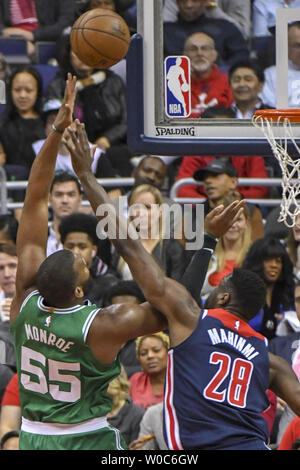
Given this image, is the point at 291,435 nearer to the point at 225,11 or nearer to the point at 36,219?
the point at 36,219

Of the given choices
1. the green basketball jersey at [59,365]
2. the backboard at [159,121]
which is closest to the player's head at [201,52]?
the backboard at [159,121]

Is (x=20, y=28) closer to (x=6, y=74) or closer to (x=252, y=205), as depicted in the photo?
(x=6, y=74)

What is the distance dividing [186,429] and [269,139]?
5.79 ft

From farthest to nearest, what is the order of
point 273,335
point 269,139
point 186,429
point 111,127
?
point 111,127
point 273,335
point 269,139
point 186,429

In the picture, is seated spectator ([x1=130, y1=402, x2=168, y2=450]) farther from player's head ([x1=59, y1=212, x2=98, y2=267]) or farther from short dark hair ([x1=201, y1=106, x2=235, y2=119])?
short dark hair ([x1=201, y1=106, x2=235, y2=119])

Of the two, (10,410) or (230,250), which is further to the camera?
(230,250)

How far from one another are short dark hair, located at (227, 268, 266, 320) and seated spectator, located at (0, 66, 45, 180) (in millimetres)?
3995

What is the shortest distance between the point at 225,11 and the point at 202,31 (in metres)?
0.28

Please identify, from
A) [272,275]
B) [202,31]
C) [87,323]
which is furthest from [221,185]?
[87,323]

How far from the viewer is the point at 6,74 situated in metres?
9.35

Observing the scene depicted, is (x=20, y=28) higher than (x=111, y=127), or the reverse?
(x=20, y=28)

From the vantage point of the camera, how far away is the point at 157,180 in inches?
323

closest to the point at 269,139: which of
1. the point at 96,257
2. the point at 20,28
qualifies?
the point at 96,257

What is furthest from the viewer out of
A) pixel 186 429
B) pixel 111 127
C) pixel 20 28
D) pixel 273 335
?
pixel 20 28
